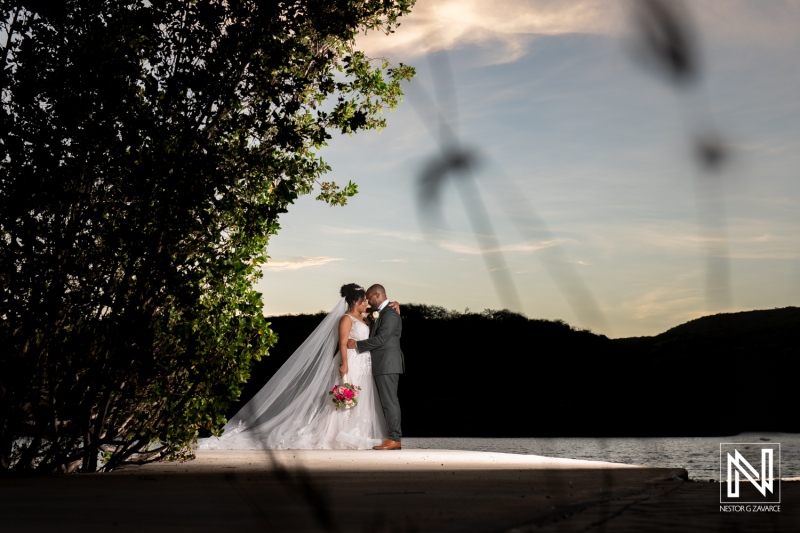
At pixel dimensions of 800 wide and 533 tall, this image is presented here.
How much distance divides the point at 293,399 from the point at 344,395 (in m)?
1.27

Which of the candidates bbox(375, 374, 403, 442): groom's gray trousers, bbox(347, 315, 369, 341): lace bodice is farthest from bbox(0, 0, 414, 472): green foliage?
bbox(347, 315, 369, 341): lace bodice

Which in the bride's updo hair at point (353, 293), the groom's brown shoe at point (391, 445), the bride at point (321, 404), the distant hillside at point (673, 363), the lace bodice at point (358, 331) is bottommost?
the groom's brown shoe at point (391, 445)

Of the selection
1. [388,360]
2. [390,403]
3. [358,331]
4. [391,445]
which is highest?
[358,331]

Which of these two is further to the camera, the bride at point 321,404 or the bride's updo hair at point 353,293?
the bride's updo hair at point 353,293

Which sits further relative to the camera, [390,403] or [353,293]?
[353,293]

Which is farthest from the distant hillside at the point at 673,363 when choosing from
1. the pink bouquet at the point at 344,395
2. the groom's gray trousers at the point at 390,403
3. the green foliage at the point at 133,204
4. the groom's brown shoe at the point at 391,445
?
the pink bouquet at the point at 344,395

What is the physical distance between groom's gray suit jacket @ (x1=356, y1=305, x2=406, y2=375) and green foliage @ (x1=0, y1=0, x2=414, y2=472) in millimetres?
4263

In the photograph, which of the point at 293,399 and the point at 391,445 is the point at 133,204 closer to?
the point at 391,445

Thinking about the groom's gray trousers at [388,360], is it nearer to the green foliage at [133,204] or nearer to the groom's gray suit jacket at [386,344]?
the groom's gray suit jacket at [386,344]

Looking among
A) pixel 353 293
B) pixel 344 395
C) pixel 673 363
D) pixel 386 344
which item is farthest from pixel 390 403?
pixel 673 363

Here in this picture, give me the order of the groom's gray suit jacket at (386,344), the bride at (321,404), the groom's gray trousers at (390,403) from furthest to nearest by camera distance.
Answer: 1. the bride at (321,404)
2. the groom's gray suit jacket at (386,344)
3. the groom's gray trousers at (390,403)

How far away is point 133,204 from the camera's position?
7031 millimetres

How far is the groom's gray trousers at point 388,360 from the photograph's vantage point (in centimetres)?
1157

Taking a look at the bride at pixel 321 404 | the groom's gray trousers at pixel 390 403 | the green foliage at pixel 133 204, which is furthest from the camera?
the bride at pixel 321 404
